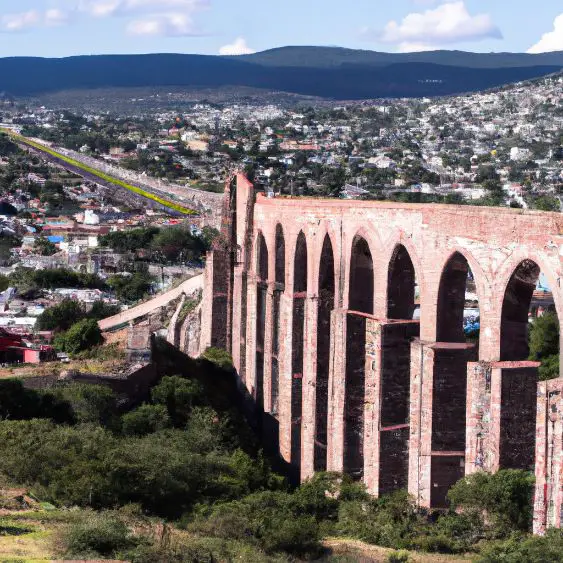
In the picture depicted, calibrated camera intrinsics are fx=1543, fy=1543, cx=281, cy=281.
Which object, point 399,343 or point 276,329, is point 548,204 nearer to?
point 276,329

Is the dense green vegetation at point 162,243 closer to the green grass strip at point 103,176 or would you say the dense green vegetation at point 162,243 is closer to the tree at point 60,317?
the green grass strip at point 103,176

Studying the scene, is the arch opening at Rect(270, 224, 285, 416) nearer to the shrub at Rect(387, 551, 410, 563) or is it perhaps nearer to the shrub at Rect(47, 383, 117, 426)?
the shrub at Rect(47, 383, 117, 426)

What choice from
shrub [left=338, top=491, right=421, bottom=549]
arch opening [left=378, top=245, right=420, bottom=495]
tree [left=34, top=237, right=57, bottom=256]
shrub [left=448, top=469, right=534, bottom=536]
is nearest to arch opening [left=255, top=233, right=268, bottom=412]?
arch opening [left=378, top=245, right=420, bottom=495]

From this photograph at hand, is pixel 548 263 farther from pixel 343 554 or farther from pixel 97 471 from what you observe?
pixel 97 471

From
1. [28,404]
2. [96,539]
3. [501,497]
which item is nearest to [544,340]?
[28,404]

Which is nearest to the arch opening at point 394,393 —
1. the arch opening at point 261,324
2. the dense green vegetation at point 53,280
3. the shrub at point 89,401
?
the shrub at point 89,401
